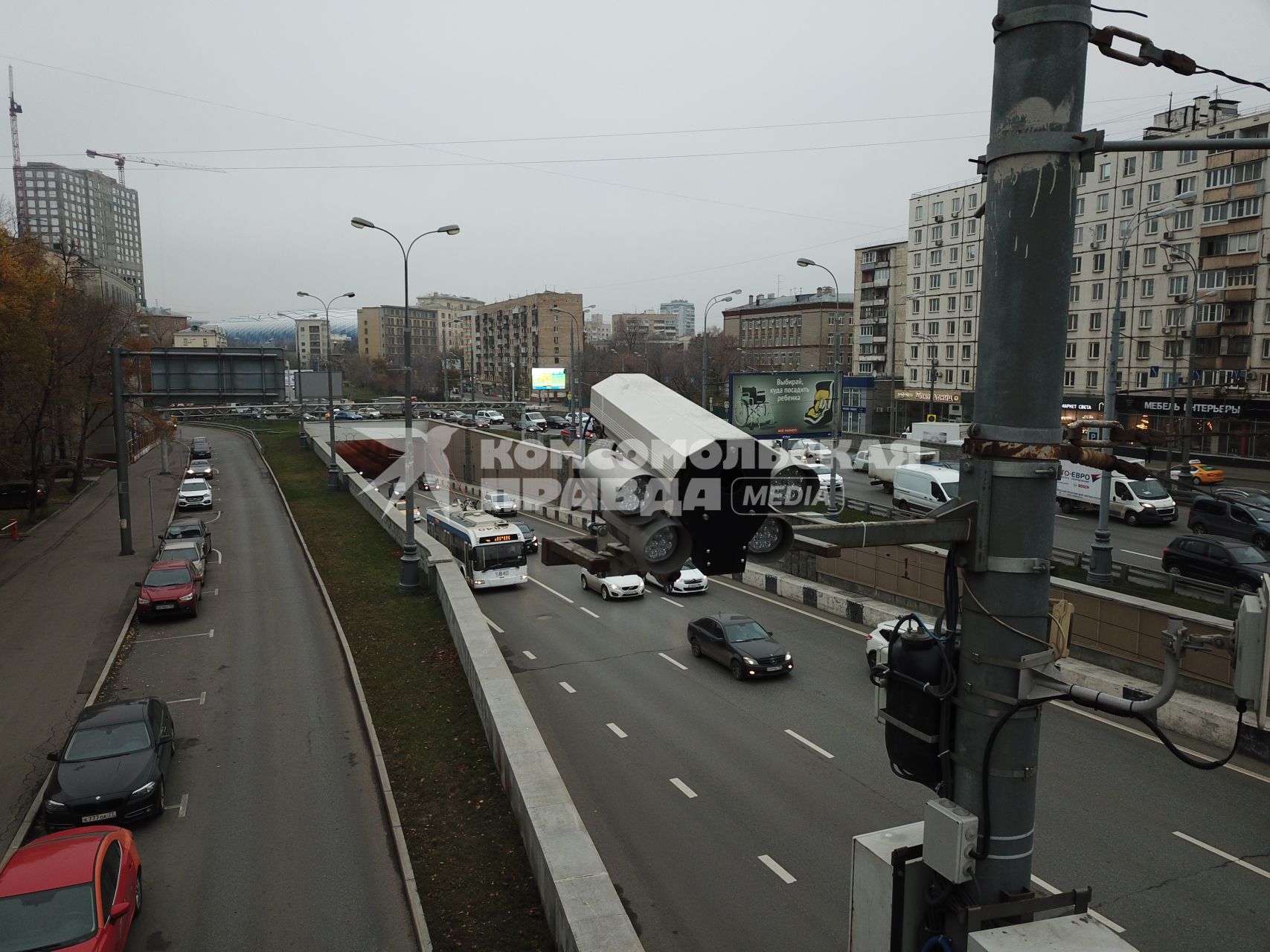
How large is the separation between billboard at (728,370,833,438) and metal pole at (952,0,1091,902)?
27.9 meters

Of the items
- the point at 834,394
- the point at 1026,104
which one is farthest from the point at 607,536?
the point at 834,394

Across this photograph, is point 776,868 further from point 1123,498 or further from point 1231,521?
point 1123,498

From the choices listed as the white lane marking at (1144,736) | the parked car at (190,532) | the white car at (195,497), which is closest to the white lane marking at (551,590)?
the parked car at (190,532)

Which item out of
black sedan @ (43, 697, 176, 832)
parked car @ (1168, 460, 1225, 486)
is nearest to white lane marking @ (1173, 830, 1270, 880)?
black sedan @ (43, 697, 176, 832)

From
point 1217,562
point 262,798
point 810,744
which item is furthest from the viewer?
point 1217,562

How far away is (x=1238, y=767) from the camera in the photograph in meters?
12.4

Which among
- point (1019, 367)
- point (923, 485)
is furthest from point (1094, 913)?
point (923, 485)

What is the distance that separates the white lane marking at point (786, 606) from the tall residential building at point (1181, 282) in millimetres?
24292

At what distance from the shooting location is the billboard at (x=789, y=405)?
31.1 meters

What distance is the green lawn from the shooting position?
916 cm

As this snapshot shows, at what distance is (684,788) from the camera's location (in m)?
12.4

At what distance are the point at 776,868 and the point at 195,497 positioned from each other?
3541 cm

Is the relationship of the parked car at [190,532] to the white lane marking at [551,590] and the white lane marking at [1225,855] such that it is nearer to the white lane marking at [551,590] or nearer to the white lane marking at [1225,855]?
the white lane marking at [551,590]

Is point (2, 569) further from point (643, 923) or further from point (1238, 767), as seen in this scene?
point (1238, 767)
